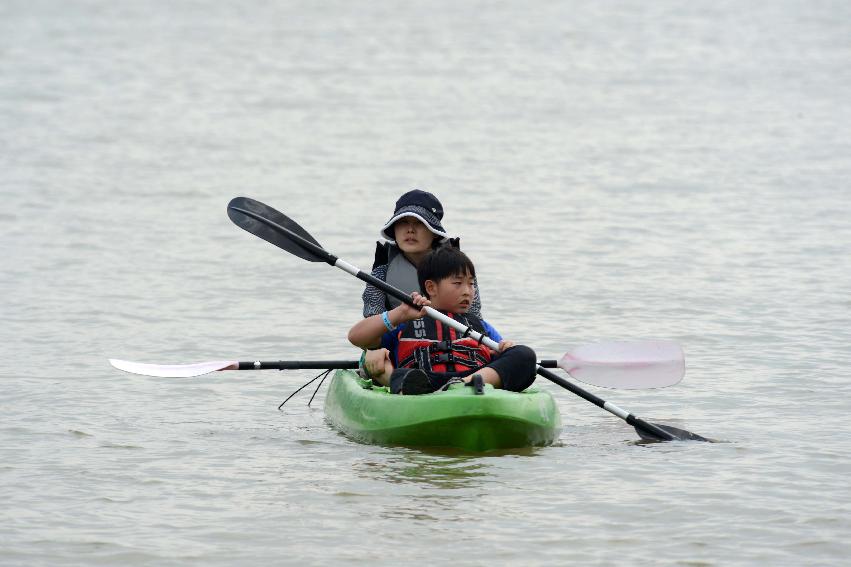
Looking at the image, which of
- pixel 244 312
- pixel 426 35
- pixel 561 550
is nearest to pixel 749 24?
pixel 426 35

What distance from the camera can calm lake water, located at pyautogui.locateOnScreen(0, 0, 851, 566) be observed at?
6629 millimetres

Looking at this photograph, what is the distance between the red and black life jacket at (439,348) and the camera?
7.76 m

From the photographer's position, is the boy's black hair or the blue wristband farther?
the boy's black hair

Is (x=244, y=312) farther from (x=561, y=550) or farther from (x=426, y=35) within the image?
(x=426, y=35)

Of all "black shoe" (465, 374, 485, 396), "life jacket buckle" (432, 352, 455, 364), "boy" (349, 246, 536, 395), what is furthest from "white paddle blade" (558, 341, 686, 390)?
"black shoe" (465, 374, 485, 396)

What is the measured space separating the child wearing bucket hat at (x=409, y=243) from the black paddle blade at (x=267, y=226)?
500 mm

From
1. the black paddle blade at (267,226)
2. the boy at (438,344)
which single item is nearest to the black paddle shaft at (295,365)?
the boy at (438,344)

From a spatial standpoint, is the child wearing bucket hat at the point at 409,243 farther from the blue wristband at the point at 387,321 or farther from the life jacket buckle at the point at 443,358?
the blue wristband at the point at 387,321

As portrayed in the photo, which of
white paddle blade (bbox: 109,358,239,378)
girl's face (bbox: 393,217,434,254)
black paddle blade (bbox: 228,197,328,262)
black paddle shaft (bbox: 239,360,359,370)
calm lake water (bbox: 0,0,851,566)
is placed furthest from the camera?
white paddle blade (bbox: 109,358,239,378)

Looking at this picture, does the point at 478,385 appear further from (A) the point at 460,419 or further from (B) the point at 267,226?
(B) the point at 267,226

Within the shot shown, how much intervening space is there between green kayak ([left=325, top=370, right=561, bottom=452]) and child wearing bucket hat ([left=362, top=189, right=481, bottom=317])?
0.54 metres

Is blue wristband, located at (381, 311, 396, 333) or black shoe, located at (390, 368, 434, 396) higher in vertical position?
blue wristband, located at (381, 311, 396, 333)

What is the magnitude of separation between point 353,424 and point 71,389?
2.14m

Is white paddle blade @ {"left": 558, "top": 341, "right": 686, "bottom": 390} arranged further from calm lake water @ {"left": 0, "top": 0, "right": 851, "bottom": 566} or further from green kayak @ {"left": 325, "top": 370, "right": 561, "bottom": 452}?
green kayak @ {"left": 325, "top": 370, "right": 561, "bottom": 452}
